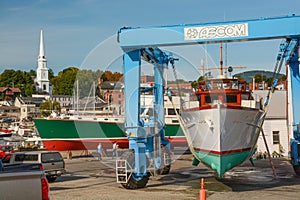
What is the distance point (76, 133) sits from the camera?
1570 inches

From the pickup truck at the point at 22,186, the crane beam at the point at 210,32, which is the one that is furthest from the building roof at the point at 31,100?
the pickup truck at the point at 22,186

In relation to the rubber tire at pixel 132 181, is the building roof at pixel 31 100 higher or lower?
higher

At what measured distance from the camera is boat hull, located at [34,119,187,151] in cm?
3925

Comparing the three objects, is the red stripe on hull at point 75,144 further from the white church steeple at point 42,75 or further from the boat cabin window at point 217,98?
the white church steeple at point 42,75

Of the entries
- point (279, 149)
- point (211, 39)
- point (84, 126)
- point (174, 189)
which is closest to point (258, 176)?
point (174, 189)

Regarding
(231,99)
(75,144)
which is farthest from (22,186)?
(75,144)

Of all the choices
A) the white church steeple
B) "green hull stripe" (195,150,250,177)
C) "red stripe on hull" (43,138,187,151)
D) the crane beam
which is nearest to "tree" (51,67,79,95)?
the white church steeple

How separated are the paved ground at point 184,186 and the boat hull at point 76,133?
14572 mm

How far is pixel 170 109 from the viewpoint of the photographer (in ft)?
138

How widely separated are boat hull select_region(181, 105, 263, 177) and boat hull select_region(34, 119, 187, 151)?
866 inches

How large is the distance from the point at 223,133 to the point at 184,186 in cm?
337

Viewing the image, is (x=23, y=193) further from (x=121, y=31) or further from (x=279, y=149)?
(x=279, y=149)

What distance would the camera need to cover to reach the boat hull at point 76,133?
1545 inches

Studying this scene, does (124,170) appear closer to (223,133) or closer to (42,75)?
(223,133)
